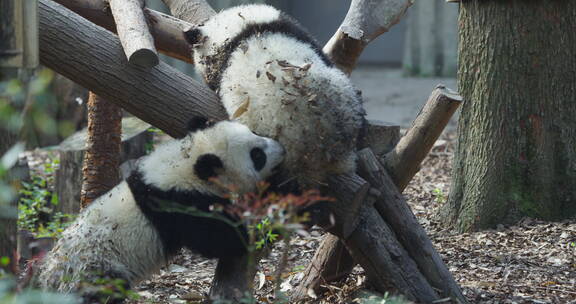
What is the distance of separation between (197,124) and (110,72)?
519mm

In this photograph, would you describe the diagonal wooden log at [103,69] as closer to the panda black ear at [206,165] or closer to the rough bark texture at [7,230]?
the panda black ear at [206,165]

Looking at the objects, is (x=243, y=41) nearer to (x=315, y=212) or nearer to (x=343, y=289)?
(x=315, y=212)

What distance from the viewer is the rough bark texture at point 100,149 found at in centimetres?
509

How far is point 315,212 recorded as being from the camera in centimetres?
343

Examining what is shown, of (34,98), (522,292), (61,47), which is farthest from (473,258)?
(34,98)

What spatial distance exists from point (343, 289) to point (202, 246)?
0.90 metres

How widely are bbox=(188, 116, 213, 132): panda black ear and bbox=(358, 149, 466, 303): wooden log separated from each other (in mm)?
808

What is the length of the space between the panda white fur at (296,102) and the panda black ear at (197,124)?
155mm

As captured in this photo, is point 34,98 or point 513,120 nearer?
point 34,98

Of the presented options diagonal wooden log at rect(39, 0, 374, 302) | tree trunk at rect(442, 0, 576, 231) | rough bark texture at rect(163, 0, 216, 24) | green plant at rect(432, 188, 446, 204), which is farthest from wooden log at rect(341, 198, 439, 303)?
green plant at rect(432, 188, 446, 204)

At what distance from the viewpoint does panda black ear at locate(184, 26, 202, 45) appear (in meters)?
4.20

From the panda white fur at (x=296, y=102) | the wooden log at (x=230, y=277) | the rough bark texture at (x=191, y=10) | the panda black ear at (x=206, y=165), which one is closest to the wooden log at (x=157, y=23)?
the rough bark texture at (x=191, y=10)

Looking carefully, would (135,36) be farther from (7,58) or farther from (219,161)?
(7,58)

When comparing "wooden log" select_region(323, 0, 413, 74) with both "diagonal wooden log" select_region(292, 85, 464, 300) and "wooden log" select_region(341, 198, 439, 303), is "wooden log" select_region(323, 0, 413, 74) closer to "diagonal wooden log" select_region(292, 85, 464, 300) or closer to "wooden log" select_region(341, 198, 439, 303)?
"diagonal wooden log" select_region(292, 85, 464, 300)
